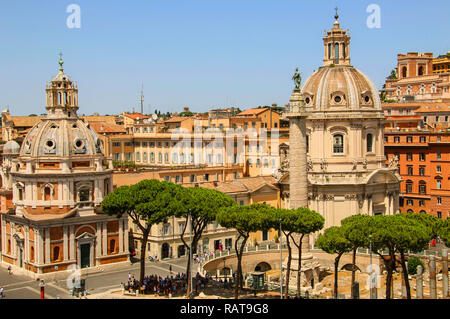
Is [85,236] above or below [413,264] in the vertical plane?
above

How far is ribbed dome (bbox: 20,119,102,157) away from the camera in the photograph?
176 feet

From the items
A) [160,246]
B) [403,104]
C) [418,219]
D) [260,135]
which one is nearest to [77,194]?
[160,246]

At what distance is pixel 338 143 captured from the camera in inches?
2362

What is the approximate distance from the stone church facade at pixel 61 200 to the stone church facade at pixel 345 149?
17553mm

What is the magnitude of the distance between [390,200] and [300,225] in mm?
22217

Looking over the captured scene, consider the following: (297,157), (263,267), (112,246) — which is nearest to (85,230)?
(112,246)

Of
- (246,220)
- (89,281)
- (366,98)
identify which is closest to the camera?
(246,220)

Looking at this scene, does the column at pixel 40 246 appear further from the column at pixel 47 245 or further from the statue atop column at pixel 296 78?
the statue atop column at pixel 296 78

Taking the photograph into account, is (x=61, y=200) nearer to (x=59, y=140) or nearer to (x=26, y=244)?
(x=26, y=244)

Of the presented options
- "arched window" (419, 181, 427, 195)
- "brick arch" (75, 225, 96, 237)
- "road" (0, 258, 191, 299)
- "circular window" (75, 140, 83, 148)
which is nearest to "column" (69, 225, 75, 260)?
"brick arch" (75, 225, 96, 237)

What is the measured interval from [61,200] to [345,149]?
79.8ft

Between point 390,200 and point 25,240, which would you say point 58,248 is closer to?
point 25,240

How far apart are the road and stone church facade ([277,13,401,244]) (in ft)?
45.6

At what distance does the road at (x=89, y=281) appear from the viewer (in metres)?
46.0
